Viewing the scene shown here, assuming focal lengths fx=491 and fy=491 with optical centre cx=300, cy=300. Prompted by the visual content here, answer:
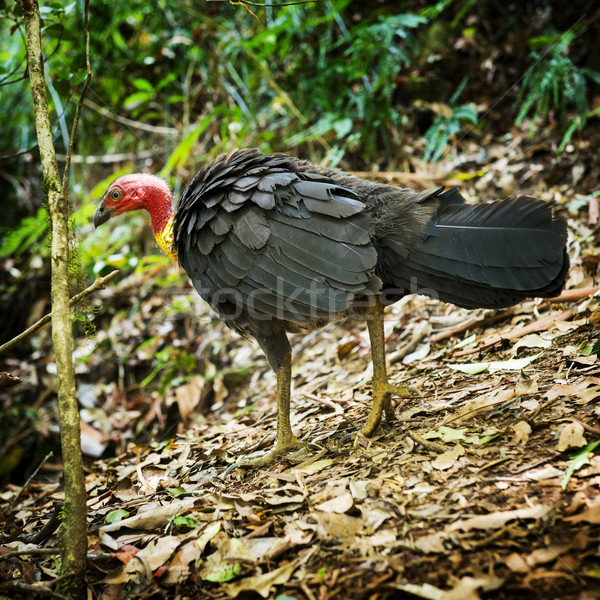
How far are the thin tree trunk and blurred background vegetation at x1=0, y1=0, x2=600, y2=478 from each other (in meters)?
3.08

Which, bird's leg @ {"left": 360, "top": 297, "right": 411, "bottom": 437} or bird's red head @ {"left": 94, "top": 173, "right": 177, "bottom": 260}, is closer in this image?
bird's leg @ {"left": 360, "top": 297, "right": 411, "bottom": 437}

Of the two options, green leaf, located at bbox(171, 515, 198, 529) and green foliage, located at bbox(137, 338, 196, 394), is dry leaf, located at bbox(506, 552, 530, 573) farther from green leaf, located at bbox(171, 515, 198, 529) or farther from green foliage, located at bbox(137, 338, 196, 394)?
green foliage, located at bbox(137, 338, 196, 394)

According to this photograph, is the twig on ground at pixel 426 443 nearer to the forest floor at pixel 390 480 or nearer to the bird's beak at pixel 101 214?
the forest floor at pixel 390 480

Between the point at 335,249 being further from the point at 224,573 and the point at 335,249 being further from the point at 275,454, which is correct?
the point at 224,573

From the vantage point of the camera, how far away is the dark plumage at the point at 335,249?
239cm

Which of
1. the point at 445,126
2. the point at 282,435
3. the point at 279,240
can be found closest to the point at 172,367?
the point at 282,435

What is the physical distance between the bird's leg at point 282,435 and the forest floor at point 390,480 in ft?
0.31

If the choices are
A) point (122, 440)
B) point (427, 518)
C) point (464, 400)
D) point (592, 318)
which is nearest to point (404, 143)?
point (592, 318)

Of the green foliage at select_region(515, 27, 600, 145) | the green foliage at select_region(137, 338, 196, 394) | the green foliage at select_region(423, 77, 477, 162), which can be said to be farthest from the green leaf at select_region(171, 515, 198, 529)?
the green foliage at select_region(515, 27, 600, 145)

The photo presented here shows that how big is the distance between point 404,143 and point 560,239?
454cm

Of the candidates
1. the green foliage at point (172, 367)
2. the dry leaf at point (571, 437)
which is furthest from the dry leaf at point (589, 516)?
the green foliage at point (172, 367)

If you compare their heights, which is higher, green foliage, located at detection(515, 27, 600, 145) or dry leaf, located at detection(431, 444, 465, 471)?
green foliage, located at detection(515, 27, 600, 145)

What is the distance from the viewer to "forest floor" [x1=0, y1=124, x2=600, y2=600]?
1.69 meters

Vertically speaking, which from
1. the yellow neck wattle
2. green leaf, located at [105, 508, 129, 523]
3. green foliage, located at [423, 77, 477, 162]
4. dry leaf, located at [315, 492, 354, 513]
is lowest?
green leaf, located at [105, 508, 129, 523]
